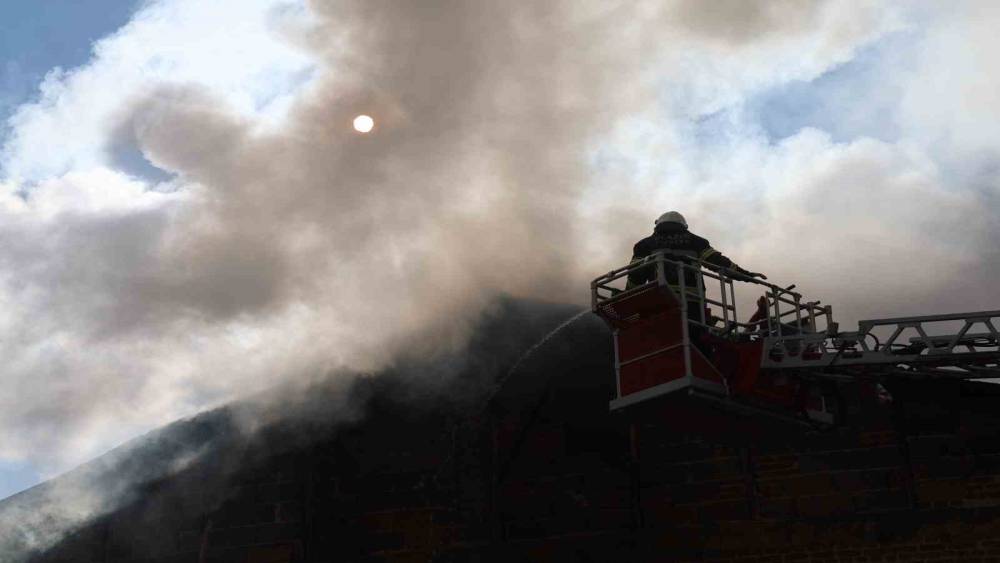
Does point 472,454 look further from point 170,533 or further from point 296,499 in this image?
point 170,533

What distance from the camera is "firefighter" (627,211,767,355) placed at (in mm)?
9258

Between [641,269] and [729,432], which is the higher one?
[641,269]

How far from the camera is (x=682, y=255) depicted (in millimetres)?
9242

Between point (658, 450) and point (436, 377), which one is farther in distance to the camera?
point (436, 377)

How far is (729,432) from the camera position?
9.87 metres

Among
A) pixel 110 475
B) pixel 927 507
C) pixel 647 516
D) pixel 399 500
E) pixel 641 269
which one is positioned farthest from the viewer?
pixel 110 475

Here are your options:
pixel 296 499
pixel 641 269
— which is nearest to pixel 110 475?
pixel 296 499

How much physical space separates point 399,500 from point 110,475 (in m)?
5.52

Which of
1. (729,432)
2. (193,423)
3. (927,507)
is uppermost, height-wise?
(193,423)

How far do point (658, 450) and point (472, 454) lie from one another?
2.45 meters

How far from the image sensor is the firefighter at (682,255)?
926cm

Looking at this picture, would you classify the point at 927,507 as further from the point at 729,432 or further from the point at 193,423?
the point at 193,423

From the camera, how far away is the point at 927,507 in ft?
35.7

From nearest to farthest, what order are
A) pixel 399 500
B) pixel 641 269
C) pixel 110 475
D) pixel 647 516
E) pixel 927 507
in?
pixel 641 269, pixel 927 507, pixel 647 516, pixel 399 500, pixel 110 475
